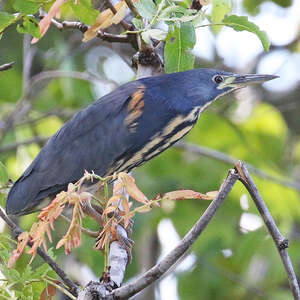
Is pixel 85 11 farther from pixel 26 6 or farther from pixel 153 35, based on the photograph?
pixel 153 35

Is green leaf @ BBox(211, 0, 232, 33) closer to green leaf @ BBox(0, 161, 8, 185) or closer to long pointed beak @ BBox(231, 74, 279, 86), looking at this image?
long pointed beak @ BBox(231, 74, 279, 86)

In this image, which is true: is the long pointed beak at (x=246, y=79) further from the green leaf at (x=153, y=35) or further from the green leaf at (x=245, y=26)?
the green leaf at (x=153, y=35)

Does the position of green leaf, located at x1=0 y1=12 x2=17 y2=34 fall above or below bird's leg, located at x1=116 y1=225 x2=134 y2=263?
above

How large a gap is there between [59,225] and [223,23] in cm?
248

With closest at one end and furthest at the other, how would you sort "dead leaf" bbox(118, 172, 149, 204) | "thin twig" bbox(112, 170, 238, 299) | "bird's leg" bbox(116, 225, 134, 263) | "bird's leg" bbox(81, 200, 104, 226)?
1. "thin twig" bbox(112, 170, 238, 299)
2. "dead leaf" bbox(118, 172, 149, 204)
3. "bird's leg" bbox(116, 225, 134, 263)
4. "bird's leg" bbox(81, 200, 104, 226)

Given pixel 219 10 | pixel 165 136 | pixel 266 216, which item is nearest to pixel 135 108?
pixel 165 136

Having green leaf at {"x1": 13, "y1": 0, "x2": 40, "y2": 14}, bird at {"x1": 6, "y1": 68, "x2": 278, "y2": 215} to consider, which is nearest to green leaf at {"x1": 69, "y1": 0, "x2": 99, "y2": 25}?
green leaf at {"x1": 13, "y1": 0, "x2": 40, "y2": 14}

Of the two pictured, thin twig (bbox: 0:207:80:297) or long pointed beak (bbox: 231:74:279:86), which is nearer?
thin twig (bbox: 0:207:80:297)

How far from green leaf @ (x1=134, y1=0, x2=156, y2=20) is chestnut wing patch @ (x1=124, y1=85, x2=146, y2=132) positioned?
40.3 inches

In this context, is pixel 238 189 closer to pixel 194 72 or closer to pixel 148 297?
pixel 148 297

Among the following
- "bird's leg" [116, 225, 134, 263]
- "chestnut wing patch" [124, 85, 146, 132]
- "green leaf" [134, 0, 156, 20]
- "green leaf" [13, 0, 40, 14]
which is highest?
"green leaf" [134, 0, 156, 20]

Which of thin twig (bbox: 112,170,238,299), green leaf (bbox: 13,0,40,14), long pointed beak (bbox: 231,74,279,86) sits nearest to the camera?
thin twig (bbox: 112,170,238,299)

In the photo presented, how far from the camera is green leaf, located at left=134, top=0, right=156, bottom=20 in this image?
3046mm

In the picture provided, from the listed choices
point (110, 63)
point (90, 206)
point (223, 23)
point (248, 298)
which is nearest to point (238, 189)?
point (248, 298)
